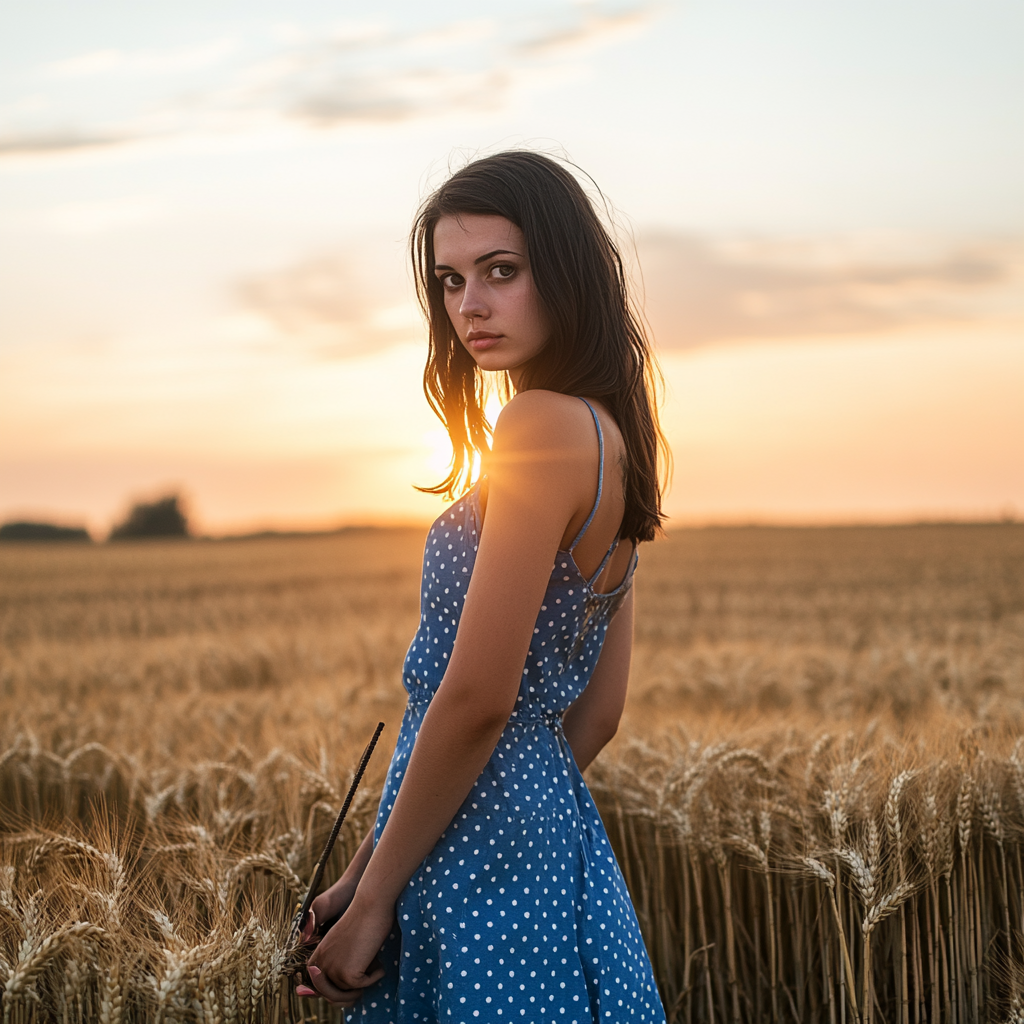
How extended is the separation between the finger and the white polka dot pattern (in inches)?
2.6

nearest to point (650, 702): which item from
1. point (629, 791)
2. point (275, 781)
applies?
point (629, 791)

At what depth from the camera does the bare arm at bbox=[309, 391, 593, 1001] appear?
4.25 ft

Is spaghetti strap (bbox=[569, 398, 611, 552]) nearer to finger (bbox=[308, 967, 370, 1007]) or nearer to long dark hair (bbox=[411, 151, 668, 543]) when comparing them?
long dark hair (bbox=[411, 151, 668, 543])

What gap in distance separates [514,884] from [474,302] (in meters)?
0.92

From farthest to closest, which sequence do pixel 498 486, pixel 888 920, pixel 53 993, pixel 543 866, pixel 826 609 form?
pixel 826 609
pixel 888 920
pixel 53 993
pixel 543 866
pixel 498 486

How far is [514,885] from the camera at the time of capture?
4.64 ft

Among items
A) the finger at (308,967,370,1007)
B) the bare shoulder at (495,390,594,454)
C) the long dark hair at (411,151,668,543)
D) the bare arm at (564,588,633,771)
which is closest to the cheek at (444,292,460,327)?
the long dark hair at (411,151,668,543)

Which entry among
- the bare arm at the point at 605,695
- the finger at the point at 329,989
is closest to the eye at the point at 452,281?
the bare arm at the point at 605,695

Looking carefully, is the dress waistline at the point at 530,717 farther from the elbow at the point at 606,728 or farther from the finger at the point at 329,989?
the finger at the point at 329,989

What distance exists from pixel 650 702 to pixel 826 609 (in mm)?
8010

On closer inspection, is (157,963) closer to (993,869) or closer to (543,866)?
(543,866)

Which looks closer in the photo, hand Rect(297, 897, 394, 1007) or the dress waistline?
hand Rect(297, 897, 394, 1007)

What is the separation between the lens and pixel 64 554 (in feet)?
93.2

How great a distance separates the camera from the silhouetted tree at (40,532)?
48.3m
